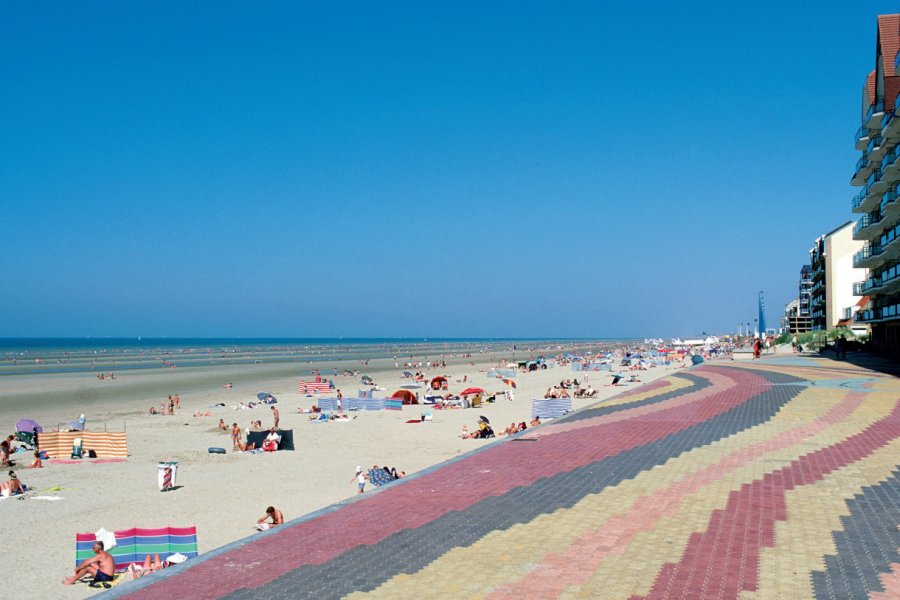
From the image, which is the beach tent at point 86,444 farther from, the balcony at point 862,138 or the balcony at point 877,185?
the balcony at point 862,138

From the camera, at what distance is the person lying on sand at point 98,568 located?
9711 mm

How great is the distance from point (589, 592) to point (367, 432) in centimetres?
1855

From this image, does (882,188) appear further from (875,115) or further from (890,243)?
(890,243)

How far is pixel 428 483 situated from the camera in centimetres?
1138

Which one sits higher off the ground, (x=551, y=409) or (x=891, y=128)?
(x=891, y=128)

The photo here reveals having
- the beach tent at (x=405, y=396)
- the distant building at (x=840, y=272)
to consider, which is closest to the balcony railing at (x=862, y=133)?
the distant building at (x=840, y=272)

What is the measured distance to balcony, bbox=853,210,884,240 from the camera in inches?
1829

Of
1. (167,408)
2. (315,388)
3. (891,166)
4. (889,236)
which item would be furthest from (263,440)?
(889,236)

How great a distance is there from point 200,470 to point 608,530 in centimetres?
1318

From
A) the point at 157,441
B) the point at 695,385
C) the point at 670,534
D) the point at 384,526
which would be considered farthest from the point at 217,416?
the point at 670,534

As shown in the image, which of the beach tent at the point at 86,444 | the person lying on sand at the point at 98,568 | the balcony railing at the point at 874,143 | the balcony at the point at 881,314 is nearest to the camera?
the person lying on sand at the point at 98,568

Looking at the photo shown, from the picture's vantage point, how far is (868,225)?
1877 inches

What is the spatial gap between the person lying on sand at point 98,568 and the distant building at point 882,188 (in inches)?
1601

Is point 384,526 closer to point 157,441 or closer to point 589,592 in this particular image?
point 589,592
